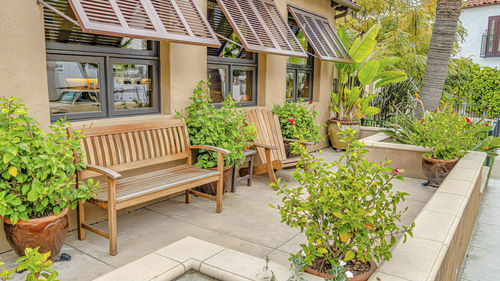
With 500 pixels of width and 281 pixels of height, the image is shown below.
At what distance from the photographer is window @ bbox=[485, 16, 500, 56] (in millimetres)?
21281

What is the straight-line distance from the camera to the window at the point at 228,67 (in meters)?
5.97

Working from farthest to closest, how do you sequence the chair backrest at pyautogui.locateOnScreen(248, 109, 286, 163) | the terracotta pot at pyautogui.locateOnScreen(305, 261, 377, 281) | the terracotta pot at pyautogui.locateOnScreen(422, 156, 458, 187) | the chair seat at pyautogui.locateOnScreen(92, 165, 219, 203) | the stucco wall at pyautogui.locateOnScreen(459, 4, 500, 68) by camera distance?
1. the stucco wall at pyautogui.locateOnScreen(459, 4, 500, 68)
2. the chair backrest at pyautogui.locateOnScreen(248, 109, 286, 163)
3. the terracotta pot at pyautogui.locateOnScreen(422, 156, 458, 187)
4. the chair seat at pyautogui.locateOnScreen(92, 165, 219, 203)
5. the terracotta pot at pyautogui.locateOnScreen(305, 261, 377, 281)

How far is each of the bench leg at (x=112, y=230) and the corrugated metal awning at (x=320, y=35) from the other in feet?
17.1

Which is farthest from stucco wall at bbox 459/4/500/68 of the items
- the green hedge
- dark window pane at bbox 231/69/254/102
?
dark window pane at bbox 231/69/254/102

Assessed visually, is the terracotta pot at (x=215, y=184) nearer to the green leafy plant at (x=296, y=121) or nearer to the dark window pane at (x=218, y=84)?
the dark window pane at (x=218, y=84)

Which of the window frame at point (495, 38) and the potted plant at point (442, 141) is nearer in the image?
the potted plant at point (442, 141)

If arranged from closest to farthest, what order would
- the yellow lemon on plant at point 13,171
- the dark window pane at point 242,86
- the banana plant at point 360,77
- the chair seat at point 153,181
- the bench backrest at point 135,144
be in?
1. the yellow lemon on plant at point 13,171
2. the chair seat at point 153,181
3. the bench backrest at point 135,144
4. the dark window pane at point 242,86
5. the banana plant at point 360,77

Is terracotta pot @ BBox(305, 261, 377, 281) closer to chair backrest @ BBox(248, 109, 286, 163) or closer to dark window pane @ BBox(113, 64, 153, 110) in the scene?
dark window pane @ BBox(113, 64, 153, 110)

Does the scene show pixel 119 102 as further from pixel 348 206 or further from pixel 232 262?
pixel 348 206

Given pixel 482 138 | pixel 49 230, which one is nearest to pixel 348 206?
pixel 49 230

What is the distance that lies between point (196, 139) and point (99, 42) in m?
1.67

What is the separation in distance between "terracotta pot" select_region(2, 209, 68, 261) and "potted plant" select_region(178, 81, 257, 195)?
2.13 meters

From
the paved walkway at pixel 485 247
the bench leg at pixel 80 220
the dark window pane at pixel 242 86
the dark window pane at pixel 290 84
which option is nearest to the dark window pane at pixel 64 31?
the bench leg at pixel 80 220

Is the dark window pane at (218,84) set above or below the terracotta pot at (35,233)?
above
